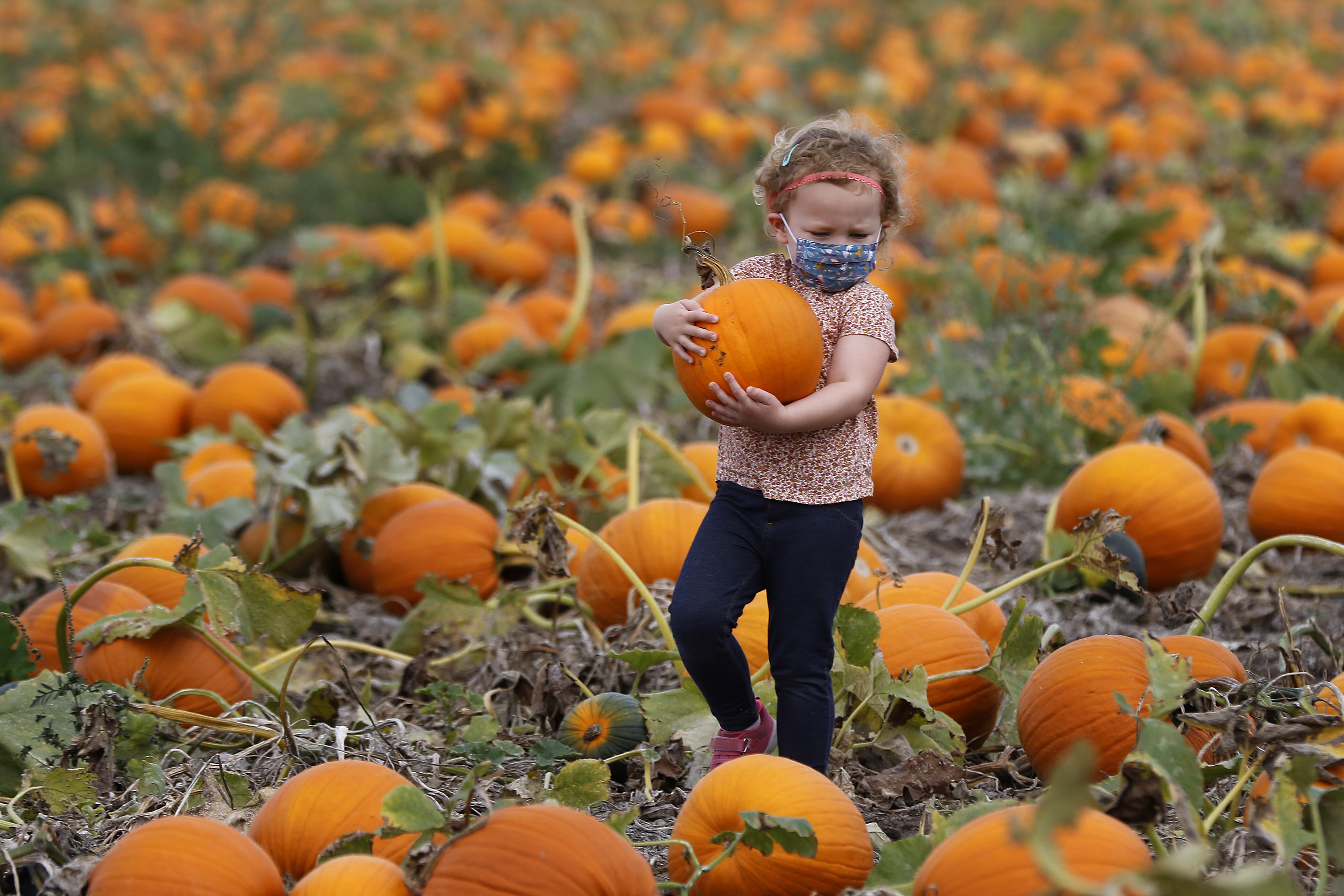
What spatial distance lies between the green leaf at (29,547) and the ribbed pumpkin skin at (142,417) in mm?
1336

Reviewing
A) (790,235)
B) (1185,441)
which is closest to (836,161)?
(790,235)

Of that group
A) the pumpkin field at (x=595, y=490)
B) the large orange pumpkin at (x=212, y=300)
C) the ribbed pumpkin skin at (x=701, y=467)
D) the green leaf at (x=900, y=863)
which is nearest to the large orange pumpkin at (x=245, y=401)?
the pumpkin field at (x=595, y=490)

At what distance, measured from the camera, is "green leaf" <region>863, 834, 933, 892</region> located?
2.05m

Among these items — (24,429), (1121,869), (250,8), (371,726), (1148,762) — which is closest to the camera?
(1121,869)

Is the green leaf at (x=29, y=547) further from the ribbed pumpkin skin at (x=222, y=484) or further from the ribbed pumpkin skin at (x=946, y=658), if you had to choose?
the ribbed pumpkin skin at (x=946, y=658)

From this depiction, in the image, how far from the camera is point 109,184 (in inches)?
320

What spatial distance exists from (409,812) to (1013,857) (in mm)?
864

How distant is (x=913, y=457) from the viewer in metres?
4.42

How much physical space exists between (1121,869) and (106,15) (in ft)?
33.0

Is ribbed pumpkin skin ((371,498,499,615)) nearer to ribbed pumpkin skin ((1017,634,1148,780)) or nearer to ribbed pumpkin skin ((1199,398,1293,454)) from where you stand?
ribbed pumpkin skin ((1017,634,1148,780))

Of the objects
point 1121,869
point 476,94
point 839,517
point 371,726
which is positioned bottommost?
point 371,726

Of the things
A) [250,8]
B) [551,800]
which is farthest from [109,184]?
[551,800]

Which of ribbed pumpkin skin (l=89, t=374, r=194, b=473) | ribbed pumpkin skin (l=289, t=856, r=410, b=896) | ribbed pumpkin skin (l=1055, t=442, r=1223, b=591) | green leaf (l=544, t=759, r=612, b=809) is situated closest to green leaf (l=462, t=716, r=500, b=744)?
green leaf (l=544, t=759, r=612, b=809)

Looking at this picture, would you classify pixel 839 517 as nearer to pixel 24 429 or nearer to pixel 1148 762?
pixel 1148 762
